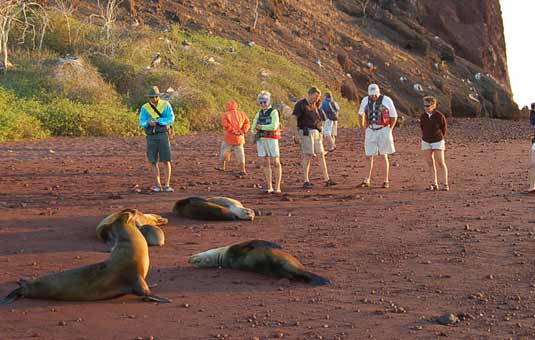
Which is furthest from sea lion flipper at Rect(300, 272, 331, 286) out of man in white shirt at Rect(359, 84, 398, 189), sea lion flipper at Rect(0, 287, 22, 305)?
man in white shirt at Rect(359, 84, 398, 189)

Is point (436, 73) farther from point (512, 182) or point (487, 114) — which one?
point (512, 182)

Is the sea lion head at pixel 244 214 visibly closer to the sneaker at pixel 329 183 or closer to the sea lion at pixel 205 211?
the sea lion at pixel 205 211

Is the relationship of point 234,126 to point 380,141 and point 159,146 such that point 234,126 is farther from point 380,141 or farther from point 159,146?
point 380,141

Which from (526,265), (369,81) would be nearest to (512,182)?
(526,265)

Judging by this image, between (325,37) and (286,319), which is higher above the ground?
(325,37)

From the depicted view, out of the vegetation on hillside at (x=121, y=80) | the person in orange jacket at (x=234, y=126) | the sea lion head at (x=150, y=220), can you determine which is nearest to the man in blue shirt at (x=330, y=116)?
the person in orange jacket at (x=234, y=126)

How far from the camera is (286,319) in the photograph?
7.75 m

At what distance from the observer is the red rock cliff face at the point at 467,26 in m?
67.4

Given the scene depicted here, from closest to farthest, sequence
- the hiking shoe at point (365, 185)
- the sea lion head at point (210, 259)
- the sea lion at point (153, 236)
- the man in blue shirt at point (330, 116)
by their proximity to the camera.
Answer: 1. the sea lion head at point (210, 259)
2. the sea lion at point (153, 236)
3. the hiking shoe at point (365, 185)
4. the man in blue shirt at point (330, 116)

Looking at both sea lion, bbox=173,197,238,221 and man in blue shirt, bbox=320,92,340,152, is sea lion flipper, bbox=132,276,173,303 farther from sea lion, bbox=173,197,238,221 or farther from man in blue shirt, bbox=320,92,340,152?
man in blue shirt, bbox=320,92,340,152

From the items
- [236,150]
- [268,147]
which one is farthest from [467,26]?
[268,147]

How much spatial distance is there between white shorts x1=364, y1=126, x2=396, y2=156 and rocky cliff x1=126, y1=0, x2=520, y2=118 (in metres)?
26.0

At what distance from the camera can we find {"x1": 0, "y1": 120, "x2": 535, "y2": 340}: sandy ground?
7.57m

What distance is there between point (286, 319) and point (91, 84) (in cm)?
2304
